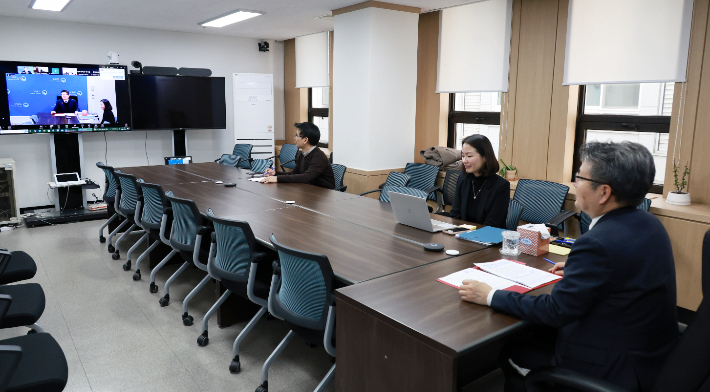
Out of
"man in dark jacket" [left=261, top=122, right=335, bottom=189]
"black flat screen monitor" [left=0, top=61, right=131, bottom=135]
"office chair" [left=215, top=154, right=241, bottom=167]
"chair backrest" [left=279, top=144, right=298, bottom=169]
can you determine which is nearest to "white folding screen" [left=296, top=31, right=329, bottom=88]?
"chair backrest" [left=279, top=144, right=298, bottom=169]

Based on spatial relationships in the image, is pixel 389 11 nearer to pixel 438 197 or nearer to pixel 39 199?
pixel 438 197

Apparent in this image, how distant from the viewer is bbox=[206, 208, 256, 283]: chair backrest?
9.46ft

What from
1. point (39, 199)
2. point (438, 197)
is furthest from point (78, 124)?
point (438, 197)

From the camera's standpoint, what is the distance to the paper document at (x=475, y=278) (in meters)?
2.17

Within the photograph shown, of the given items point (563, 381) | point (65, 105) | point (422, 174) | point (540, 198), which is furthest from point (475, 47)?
point (65, 105)

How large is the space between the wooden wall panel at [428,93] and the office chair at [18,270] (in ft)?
15.2

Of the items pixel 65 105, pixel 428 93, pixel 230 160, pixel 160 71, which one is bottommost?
pixel 230 160

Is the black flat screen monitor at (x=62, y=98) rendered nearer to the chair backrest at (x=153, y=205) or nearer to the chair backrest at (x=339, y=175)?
the chair backrest at (x=153, y=205)

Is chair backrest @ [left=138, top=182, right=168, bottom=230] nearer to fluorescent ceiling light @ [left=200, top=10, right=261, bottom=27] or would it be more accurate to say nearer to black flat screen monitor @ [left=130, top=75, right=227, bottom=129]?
fluorescent ceiling light @ [left=200, top=10, right=261, bottom=27]

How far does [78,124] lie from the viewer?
23.1 feet

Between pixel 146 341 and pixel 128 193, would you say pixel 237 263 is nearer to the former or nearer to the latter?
pixel 146 341

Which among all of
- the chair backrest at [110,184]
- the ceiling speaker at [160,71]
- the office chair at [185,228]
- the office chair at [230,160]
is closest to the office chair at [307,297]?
the office chair at [185,228]

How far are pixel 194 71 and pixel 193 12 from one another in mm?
1682

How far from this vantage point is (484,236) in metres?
2.97
